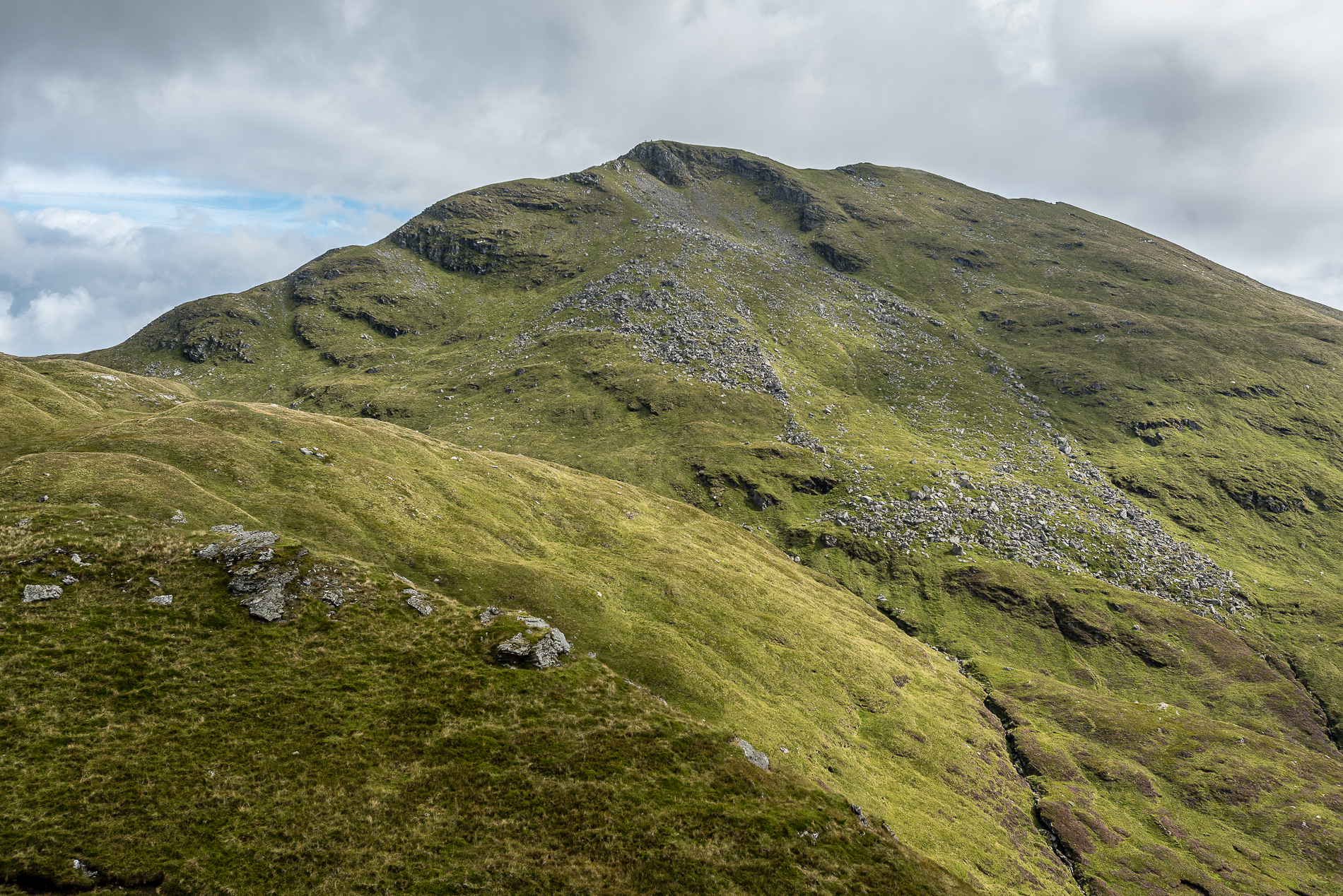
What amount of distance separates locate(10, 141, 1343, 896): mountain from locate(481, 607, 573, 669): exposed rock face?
675 millimetres

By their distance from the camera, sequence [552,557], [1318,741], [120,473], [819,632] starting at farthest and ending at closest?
[1318,741] → [819,632] → [552,557] → [120,473]

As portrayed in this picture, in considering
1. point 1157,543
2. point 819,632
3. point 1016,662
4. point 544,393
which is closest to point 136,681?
point 819,632

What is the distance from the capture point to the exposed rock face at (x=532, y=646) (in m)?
41.2

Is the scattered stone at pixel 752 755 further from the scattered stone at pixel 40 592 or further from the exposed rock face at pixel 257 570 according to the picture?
the scattered stone at pixel 40 592

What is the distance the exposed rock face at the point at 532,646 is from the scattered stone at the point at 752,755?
14203mm

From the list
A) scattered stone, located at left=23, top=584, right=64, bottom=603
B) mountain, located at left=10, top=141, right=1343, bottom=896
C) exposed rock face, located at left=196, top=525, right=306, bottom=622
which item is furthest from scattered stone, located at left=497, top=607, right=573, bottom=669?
scattered stone, located at left=23, top=584, right=64, bottom=603

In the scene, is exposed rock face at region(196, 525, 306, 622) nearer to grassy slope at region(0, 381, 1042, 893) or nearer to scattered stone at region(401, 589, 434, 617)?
grassy slope at region(0, 381, 1042, 893)

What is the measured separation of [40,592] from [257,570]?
10448 millimetres

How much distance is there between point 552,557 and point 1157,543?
152919 mm

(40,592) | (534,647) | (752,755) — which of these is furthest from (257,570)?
(752,755)

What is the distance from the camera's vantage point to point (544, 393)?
181625 millimetres

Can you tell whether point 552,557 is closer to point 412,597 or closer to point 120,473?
point 412,597

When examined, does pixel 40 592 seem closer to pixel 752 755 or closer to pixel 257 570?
pixel 257 570

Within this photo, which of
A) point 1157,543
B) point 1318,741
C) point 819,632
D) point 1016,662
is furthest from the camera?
point 1157,543
